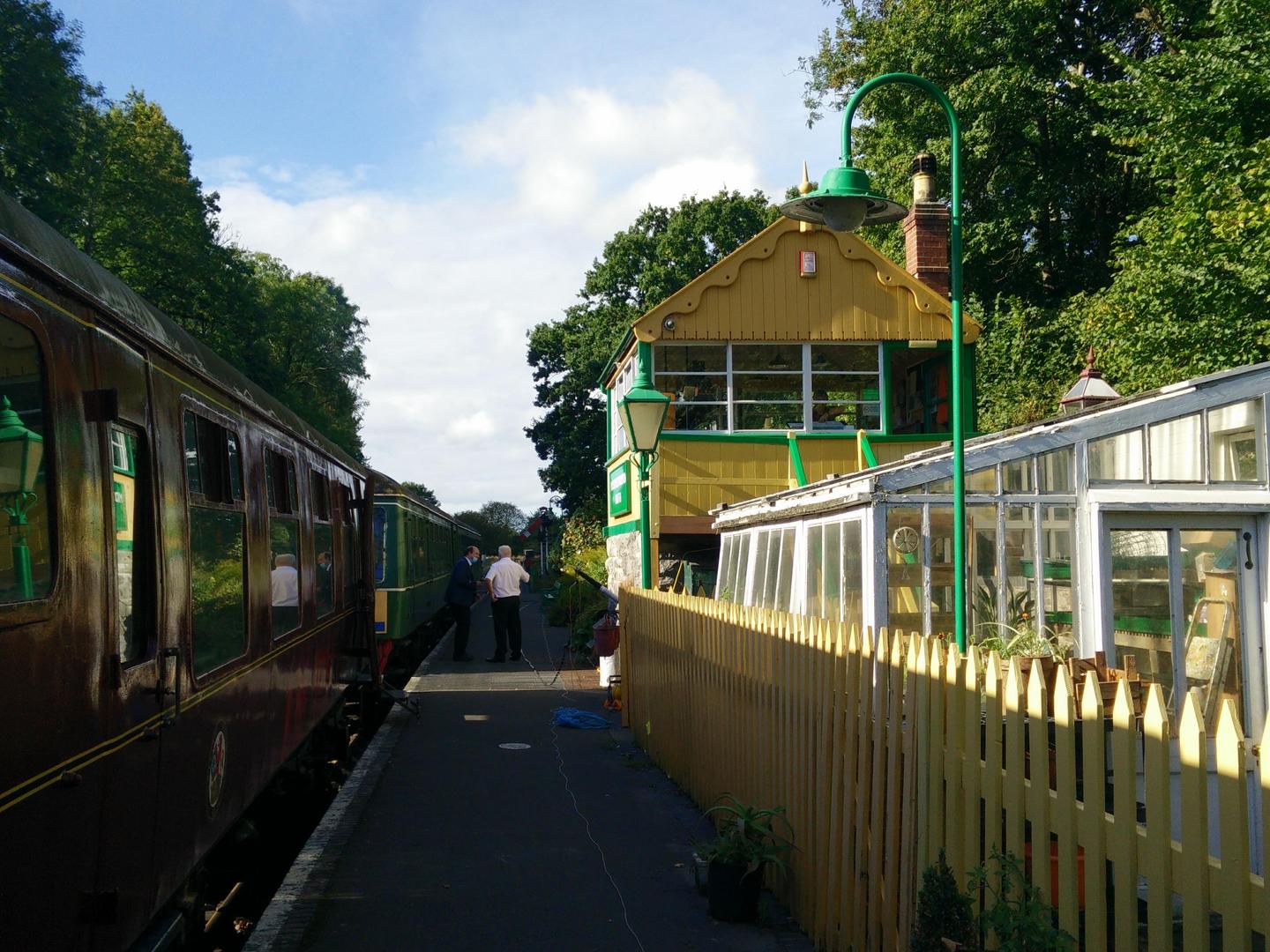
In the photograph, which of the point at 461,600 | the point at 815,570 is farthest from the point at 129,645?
the point at 461,600

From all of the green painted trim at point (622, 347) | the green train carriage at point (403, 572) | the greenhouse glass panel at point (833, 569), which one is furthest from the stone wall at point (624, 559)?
the greenhouse glass panel at point (833, 569)

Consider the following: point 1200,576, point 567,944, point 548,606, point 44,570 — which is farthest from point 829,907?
point 548,606

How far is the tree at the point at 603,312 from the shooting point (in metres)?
43.9

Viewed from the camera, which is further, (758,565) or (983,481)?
(758,565)

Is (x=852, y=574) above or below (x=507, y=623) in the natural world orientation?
above

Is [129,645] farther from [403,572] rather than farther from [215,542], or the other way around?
[403,572]

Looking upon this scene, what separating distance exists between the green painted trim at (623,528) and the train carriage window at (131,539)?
14214mm

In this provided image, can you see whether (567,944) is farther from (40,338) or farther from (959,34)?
(959,34)

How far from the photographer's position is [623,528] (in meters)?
20.6

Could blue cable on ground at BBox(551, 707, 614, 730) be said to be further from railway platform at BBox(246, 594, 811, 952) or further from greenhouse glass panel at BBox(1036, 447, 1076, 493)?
greenhouse glass panel at BBox(1036, 447, 1076, 493)

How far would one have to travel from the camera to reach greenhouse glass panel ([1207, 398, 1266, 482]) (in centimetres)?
988

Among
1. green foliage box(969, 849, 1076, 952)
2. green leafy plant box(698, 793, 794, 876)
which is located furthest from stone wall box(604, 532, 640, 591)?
green foliage box(969, 849, 1076, 952)

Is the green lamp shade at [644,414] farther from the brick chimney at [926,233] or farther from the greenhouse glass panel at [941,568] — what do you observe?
the brick chimney at [926,233]

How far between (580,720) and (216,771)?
7.18 metres
